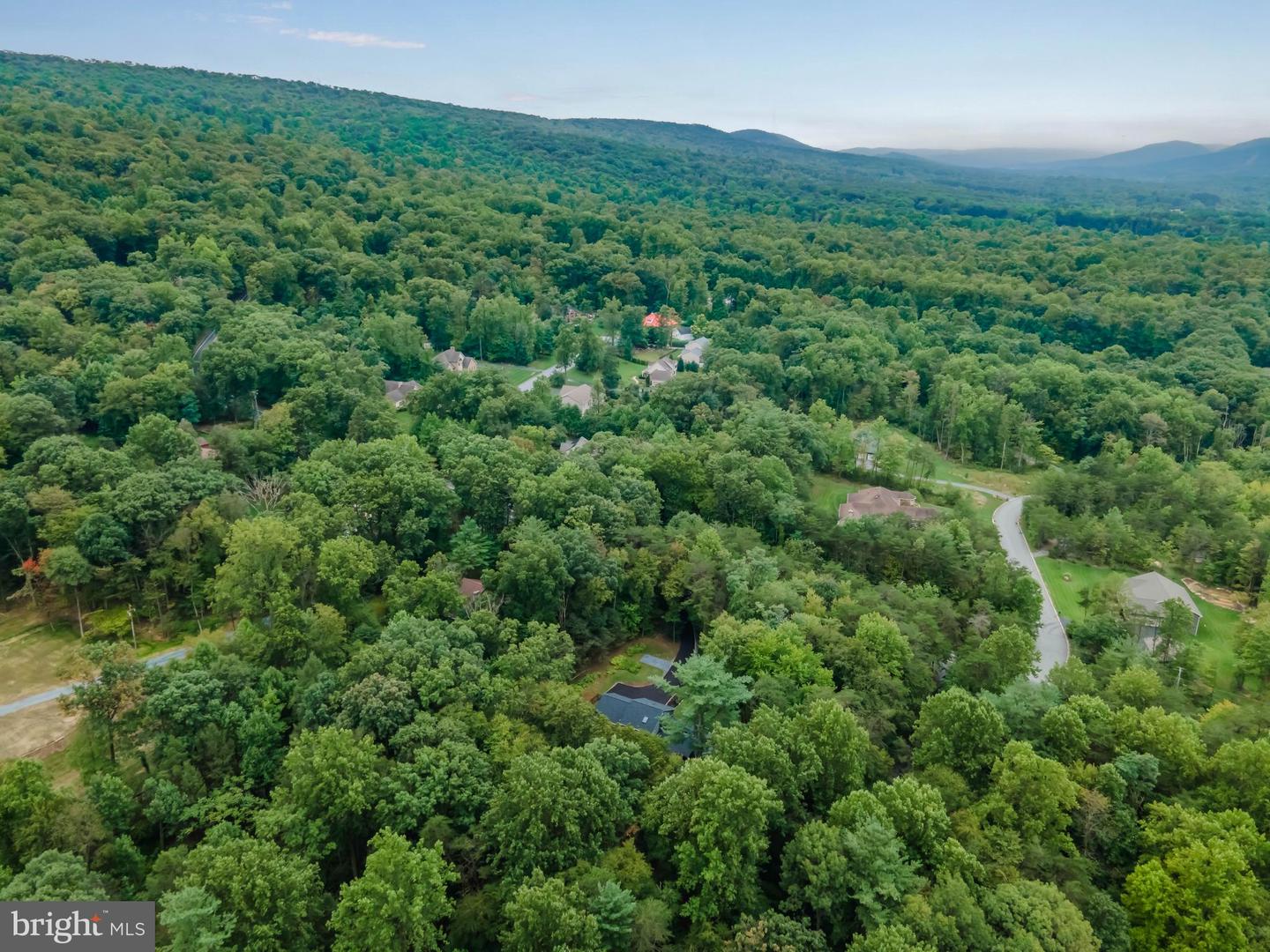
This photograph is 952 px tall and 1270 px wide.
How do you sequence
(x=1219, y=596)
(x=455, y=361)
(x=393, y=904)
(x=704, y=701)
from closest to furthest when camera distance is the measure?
(x=393, y=904), (x=704, y=701), (x=1219, y=596), (x=455, y=361)

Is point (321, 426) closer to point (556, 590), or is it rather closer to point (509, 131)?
point (556, 590)

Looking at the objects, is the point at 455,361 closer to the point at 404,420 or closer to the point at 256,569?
the point at 404,420

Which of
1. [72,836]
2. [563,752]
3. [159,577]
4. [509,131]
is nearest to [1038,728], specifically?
[563,752]

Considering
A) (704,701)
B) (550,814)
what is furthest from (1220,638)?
(550,814)

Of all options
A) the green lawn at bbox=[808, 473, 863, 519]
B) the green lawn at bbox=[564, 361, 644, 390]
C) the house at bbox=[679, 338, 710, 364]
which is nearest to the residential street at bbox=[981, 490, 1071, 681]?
the green lawn at bbox=[808, 473, 863, 519]

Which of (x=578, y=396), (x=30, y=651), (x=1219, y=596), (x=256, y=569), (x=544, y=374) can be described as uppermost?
(x=256, y=569)

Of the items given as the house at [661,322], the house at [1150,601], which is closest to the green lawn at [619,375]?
the house at [661,322]
